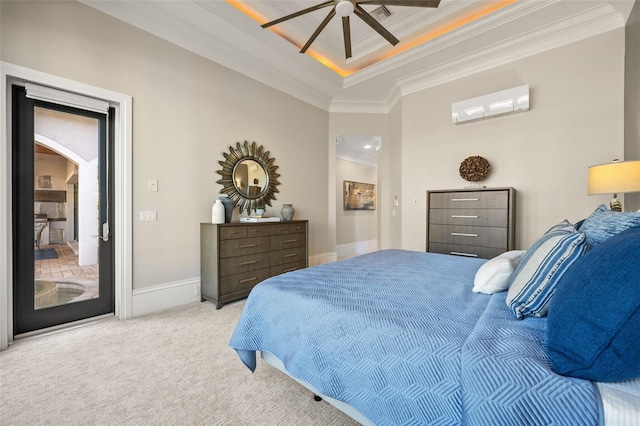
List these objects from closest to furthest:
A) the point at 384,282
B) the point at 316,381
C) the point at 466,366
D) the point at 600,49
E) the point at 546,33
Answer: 1. the point at 466,366
2. the point at 316,381
3. the point at 384,282
4. the point at 600,49
5. the point at 546,33

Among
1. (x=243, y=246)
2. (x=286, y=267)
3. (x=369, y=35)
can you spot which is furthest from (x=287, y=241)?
(x=369, y=35)

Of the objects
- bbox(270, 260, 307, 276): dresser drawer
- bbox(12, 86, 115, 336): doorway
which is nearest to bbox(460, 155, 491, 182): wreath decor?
bbox(270, 260, 307, 276): dresser drawer

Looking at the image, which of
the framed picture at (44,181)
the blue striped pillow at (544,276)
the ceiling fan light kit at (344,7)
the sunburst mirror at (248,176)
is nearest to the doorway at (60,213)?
the framed picture at (44,181)

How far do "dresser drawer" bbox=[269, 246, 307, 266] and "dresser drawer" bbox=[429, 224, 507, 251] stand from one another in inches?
70.2

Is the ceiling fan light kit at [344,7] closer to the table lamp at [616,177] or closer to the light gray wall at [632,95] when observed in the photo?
the table lamp at [616,177]

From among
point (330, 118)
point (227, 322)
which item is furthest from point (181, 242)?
point (330, 118)

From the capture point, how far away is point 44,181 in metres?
2.39

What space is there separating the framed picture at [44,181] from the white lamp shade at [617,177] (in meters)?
4.72

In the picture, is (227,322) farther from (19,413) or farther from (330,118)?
(330,118)

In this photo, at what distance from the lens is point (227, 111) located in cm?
354

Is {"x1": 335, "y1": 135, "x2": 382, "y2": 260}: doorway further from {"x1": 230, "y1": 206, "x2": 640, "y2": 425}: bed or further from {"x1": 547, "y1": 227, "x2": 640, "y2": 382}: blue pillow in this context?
{"x1": 547, "y1": 227, "x2": 640, "y2": 382}: blue pillow

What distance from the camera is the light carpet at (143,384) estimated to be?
4.63 ft

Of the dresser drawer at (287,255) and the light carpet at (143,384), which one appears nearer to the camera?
the light carpet at (143,384)

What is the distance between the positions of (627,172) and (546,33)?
2.02 m
